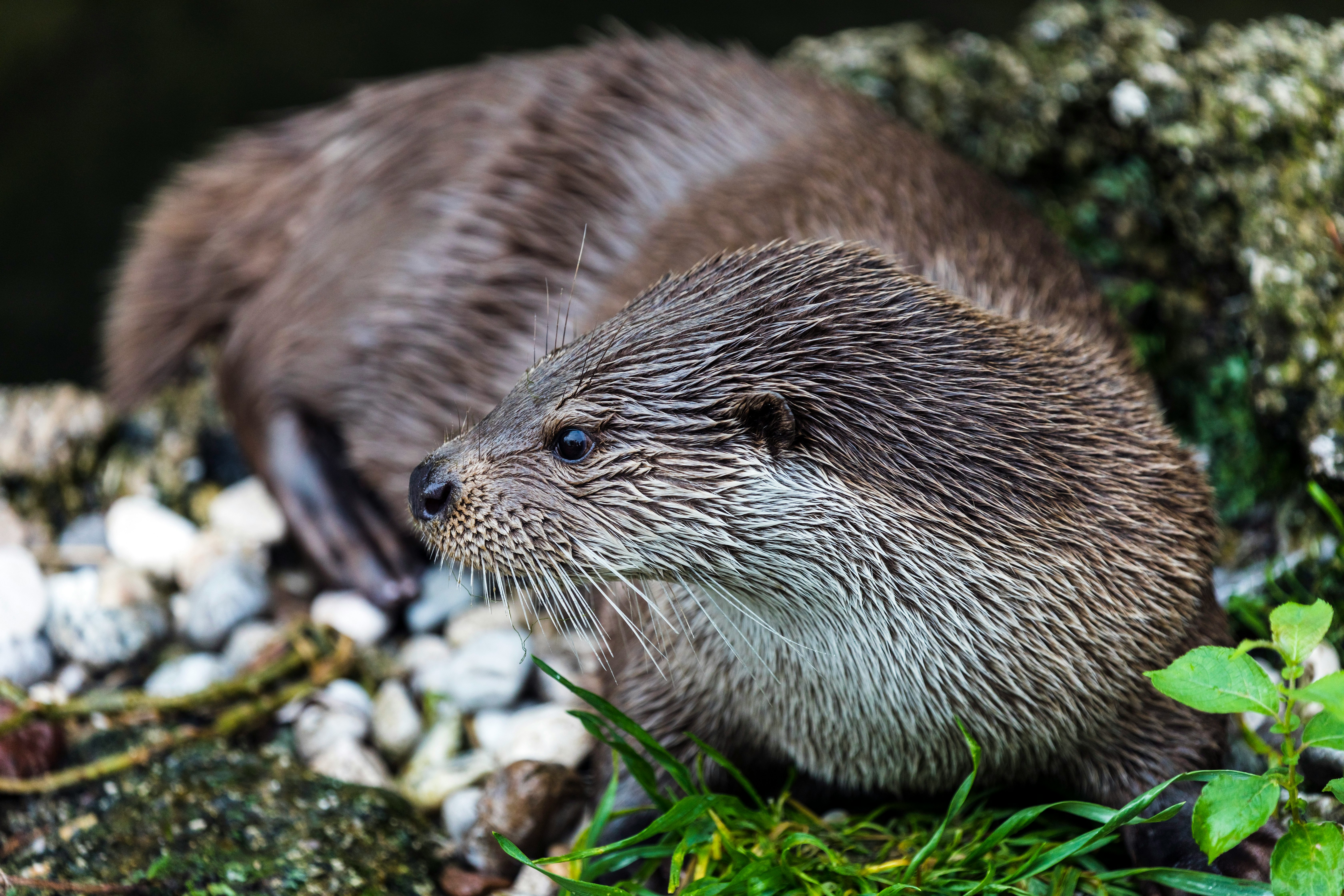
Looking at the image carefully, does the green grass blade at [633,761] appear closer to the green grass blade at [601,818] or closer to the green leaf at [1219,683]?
the green grass blade at [601,818]

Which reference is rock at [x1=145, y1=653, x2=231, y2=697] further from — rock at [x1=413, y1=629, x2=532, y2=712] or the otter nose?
the otter nose

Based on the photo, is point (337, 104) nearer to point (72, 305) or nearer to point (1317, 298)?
point (72, 305)

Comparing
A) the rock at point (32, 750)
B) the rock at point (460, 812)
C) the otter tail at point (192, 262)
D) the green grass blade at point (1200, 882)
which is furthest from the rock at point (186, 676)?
the green grass blade at point (1200, 882)

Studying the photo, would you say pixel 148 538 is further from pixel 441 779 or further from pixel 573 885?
pixel 573 885

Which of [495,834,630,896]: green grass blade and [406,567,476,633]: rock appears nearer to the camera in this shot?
[495,834,630,896]: green grass blade

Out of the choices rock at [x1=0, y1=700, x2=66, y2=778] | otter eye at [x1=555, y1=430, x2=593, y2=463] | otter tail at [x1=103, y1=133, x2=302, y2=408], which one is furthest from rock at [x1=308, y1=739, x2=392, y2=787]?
otter tail at [x1=103, y1=133, x2=302, y2=408]

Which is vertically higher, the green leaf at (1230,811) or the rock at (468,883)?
the green leaf at (1230,811)
